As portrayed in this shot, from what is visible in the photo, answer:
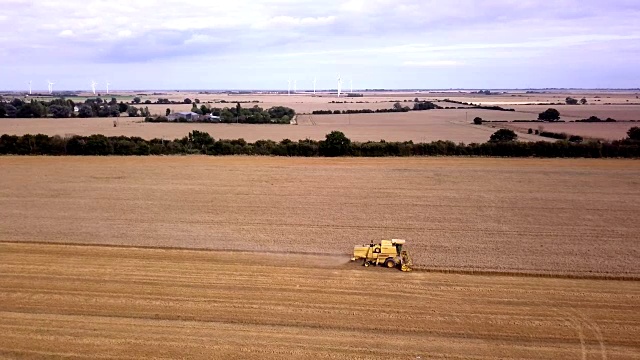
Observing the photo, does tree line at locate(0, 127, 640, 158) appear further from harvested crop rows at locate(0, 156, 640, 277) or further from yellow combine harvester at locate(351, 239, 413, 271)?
yellow combine harvester at locate(351, 239, 413, 271)

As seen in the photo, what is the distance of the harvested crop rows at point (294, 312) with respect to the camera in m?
13.1

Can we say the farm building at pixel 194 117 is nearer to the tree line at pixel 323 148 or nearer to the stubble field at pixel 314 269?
the tree line at pixel 323 148

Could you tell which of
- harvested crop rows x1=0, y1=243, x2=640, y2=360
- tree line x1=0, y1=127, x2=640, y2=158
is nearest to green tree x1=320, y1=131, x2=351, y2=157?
tree line x1=0, y1=127, x2=640, y2=158

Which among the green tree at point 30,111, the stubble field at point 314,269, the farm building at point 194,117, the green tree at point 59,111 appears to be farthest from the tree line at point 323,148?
the green tree at point 30,111

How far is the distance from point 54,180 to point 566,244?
30.9 m

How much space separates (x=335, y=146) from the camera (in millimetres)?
46562

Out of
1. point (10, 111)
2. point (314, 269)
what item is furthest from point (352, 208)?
point (10, 111)

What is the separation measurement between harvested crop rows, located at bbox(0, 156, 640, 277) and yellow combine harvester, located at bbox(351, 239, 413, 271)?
2.61 ft

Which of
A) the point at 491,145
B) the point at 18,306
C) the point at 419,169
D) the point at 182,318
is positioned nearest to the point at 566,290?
the point at 182,318

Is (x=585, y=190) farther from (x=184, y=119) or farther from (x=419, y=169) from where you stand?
(x=184, y=119)

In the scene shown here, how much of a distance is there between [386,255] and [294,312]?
4964 mm

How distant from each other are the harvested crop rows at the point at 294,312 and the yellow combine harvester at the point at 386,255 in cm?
46

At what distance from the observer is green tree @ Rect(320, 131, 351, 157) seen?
4662 centimetres

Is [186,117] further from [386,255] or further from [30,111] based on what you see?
[386,255]
